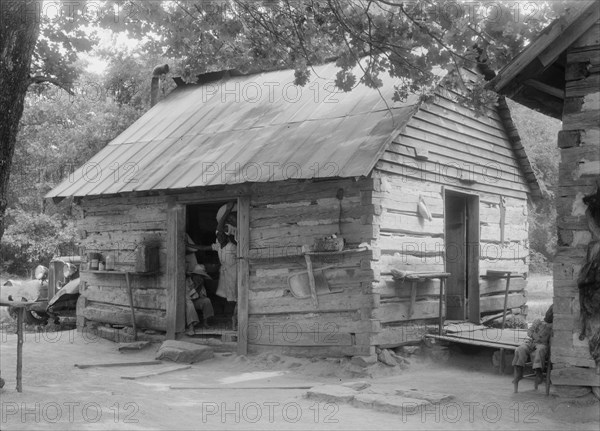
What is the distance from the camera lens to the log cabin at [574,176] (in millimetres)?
7117

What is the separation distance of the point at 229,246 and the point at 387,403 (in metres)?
5.08

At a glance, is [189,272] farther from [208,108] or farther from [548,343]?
[548,343]

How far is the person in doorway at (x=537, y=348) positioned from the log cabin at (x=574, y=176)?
1.82 ft

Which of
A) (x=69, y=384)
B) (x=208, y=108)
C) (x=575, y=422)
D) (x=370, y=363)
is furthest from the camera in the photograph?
(x=208, y=108)

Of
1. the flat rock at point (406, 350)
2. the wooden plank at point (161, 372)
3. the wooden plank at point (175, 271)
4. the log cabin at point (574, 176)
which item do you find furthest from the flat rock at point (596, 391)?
the wooden plank at point (175, 271)

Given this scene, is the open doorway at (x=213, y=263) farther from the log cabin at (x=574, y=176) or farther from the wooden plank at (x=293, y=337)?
the log cabin at (x=574, y=176)

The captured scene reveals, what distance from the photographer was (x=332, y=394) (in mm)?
8273

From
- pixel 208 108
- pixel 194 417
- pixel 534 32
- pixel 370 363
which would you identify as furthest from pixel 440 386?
pixel 208 108

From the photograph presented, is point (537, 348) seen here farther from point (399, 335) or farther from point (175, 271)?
point (175, 271)

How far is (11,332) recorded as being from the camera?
1539 cm

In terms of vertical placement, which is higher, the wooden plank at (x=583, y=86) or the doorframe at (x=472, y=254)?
the wooden plank at (x=583, y=86)

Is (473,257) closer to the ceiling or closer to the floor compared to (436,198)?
closer to the floor

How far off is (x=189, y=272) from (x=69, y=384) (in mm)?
3699

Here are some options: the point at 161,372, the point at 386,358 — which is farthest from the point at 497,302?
the point at 161,372
